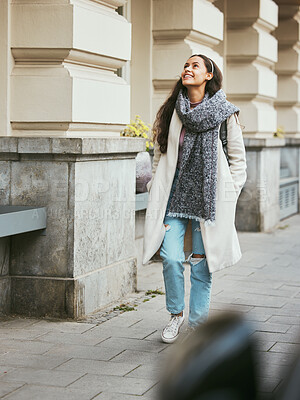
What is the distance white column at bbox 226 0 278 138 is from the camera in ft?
35.5

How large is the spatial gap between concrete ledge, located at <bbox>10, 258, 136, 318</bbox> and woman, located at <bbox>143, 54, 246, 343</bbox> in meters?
0.80

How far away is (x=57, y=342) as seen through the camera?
484 centimetres

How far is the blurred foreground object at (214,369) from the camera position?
58.6 inches

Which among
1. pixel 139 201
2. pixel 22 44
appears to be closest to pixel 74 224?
pixel 22 44

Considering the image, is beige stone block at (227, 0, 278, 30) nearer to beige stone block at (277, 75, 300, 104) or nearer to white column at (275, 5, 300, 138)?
white column at (275, 5, 300, 138)

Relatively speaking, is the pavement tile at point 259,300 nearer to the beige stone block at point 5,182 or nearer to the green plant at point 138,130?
the green plant at point 138,130

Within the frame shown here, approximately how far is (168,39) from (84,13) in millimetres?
2840

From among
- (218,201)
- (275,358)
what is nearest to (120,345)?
(275,358)

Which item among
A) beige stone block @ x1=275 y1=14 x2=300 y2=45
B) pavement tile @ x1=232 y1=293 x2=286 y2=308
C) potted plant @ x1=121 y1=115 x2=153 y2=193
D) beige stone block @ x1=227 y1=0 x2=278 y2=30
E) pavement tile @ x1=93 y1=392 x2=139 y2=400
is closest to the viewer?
pavement tile @ x1=93 y1=392 x2=139 y2=400

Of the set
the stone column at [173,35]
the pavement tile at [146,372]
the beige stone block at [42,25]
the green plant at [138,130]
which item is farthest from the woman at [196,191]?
the stone column at [173,35]

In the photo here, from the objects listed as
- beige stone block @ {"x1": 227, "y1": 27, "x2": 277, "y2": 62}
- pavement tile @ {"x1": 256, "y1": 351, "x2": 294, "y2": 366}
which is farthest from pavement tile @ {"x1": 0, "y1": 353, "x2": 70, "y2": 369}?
beige stone block @ {"x1": 227, "y1": 27, "x2": 277, "y2": 62}

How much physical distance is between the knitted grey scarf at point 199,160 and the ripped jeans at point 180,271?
0.08 metres

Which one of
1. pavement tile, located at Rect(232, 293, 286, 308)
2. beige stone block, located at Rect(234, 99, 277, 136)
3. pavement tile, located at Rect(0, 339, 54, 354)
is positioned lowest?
pavement tile, located at Rect(0, 339, 54, 354)

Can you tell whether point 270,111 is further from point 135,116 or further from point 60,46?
point 60,46
